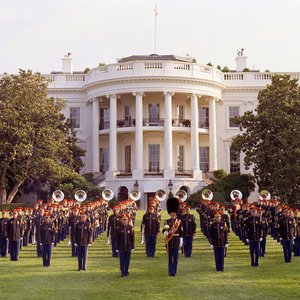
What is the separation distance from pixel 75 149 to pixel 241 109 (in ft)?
51.3

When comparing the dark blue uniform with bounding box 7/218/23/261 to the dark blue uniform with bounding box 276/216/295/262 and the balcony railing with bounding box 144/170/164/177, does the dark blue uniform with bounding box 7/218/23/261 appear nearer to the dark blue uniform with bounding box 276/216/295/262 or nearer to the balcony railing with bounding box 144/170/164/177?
the dark blue uniform with bounding box 276/216/295/262

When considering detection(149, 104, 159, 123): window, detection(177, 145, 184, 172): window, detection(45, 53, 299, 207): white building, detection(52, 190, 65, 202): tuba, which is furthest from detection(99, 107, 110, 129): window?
detection(52, 190, 65, 202): tuba

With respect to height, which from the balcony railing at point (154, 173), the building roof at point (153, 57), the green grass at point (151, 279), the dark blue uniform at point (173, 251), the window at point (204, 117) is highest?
the building roof at point (153, 57)

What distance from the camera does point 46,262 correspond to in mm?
16438

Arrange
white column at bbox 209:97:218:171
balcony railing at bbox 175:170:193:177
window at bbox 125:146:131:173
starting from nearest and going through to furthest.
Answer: balcony railing at bbox 175:170:193:177, white column at bbox 209:97:218:171, window at bbox 125:146:131:173

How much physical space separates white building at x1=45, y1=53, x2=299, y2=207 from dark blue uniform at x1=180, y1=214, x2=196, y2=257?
27136 millimetres

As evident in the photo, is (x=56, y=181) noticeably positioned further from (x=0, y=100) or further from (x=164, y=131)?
(x=164, y=131)

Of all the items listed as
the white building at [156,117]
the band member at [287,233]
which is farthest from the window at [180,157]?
the band member at [287,233]

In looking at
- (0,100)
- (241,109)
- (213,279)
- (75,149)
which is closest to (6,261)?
(213,279)

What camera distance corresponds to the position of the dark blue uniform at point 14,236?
58.9ft

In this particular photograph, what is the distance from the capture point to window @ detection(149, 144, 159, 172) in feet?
163

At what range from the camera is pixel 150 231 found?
1869 centimetres

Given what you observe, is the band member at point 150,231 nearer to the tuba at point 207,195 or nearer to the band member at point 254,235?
the band member at point 254,235

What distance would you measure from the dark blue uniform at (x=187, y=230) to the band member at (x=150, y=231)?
981mm
